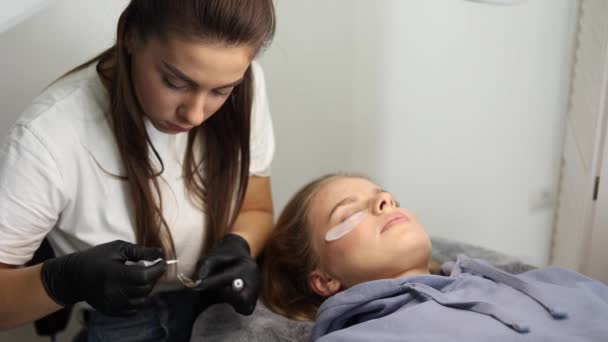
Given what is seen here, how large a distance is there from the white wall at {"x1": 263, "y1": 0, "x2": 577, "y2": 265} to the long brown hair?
572 millimetres

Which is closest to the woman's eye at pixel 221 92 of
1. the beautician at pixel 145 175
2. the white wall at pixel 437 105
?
the beautician at pixel 145 175

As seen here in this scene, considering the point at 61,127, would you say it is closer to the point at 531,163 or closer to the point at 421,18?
the point at 421,18

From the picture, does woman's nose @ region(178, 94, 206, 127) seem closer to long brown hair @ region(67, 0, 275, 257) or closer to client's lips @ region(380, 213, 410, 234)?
long brown hair @ region(67, 0, 275, 257)

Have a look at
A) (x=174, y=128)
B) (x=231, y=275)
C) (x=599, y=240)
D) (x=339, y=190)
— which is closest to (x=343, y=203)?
(x=339, y=190)

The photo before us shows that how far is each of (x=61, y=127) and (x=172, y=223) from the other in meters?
0.32

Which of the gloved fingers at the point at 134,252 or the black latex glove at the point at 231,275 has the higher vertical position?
the gloved fingers at the point at 134,252

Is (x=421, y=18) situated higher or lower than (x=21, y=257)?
higher

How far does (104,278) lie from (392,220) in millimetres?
594

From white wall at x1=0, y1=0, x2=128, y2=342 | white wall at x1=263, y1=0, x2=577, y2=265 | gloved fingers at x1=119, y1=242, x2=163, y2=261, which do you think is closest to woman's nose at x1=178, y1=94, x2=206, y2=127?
gloved fingers at x1=119, y1=242, x2=163, y2=261

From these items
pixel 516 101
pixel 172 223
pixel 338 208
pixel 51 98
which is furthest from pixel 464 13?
pixel 51 98

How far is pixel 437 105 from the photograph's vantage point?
1.99 metres

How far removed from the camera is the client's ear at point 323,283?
1.35 m

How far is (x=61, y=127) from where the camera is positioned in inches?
45.2

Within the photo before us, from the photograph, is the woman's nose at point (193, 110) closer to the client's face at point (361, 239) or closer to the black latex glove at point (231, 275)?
the black latex glove at point (231, 275)
